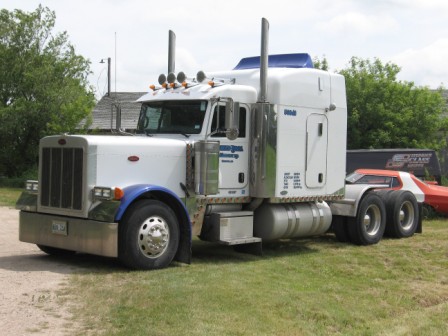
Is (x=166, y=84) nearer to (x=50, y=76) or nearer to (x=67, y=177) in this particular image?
(x=67, y=177)

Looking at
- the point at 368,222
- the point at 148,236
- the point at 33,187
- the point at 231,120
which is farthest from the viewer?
the point at 368,222

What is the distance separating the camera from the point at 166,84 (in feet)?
37.8

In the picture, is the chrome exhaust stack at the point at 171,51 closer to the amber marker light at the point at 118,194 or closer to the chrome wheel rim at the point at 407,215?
the amber marker light at the point at 118,194

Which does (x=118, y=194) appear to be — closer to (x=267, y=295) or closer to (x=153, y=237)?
(x=153, y=237)

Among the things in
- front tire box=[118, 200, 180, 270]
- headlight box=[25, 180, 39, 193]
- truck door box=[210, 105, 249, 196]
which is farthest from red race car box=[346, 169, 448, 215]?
headlight box=[25, 180, 39, 193]

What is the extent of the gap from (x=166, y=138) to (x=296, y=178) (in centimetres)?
251

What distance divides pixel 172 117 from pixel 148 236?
240 centimetres

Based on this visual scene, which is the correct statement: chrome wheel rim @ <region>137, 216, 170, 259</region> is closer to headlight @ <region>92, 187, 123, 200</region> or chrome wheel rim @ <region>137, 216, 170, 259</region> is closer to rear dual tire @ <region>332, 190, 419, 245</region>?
headlight @ <region>92, 187, 123, 200</region>

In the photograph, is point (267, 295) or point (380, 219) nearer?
point (267, 295)

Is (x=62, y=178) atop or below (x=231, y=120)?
below

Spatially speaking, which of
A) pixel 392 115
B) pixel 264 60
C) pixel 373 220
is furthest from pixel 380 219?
pixel 392 115

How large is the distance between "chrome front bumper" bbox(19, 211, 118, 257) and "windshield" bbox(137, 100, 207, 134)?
91.7 inches

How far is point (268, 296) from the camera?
805cm

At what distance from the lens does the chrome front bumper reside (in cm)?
912
